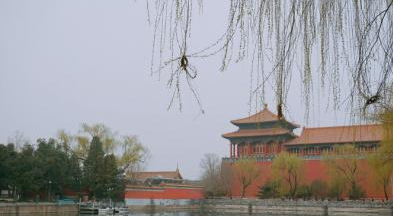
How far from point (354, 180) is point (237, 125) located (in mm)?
9435

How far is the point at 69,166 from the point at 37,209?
3.58m

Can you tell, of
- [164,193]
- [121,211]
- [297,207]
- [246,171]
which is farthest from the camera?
[164,193]

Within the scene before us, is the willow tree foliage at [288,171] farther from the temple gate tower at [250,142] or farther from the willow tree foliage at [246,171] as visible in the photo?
the temple gate tower at [250,142]

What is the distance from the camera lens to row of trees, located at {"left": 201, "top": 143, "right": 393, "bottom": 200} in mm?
25672

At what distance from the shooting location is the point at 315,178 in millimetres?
28406

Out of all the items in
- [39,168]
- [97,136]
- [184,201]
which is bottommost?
[184,201]

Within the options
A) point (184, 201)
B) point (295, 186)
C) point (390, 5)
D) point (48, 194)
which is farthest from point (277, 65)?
point (184, 201)

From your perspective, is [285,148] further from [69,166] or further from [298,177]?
[69,166]

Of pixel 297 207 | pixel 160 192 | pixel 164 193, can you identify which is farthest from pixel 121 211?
pixel 297 207

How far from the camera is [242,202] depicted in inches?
1134

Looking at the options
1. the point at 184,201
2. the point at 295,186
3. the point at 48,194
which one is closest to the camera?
the point at 48,194

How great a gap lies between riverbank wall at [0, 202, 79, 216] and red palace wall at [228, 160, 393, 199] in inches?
421

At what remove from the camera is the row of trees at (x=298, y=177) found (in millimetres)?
25672

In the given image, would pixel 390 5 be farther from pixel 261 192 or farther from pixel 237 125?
pixel 237 125
